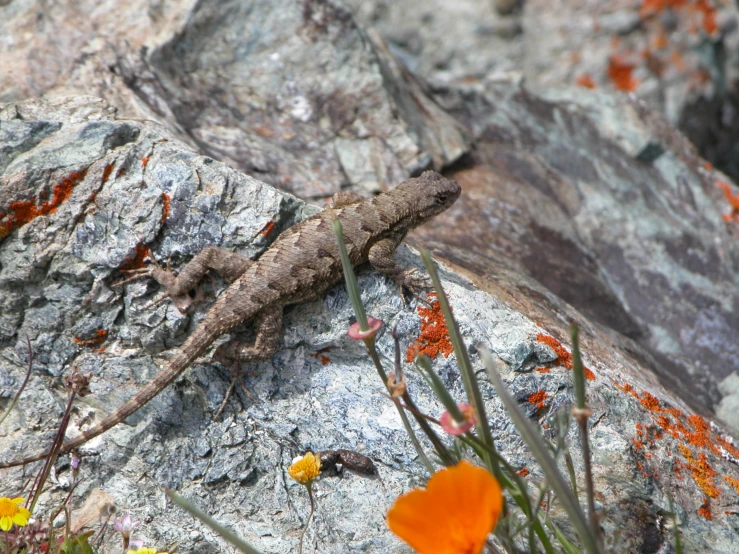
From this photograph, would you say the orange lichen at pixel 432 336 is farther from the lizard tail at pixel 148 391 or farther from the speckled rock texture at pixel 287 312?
the lizard tail at pixel 148 391

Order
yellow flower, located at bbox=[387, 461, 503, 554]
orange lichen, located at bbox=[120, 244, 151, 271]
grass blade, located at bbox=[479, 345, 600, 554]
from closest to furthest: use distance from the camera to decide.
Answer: grass blade, located at bbox=[479, 345, 600, 554], yellow flower, located at bbox=[387, 461, 503, 554], orange lichen, located at bbox=[120, 244, 151, 271]

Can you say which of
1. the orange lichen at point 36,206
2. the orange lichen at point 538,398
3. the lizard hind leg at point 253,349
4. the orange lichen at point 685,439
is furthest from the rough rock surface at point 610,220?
the orange lichen at point 36,206

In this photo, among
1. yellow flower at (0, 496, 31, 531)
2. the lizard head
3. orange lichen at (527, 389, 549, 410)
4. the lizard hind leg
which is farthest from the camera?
the lizard head

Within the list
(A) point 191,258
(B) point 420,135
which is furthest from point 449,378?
Result: (B) point 420,135

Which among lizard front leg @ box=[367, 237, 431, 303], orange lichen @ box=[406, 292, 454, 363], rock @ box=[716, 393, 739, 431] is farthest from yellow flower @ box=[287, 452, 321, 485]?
rock @ box=[716, 393, 739, 431]

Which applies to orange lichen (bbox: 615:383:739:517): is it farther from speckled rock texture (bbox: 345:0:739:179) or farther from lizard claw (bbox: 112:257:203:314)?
speckled rock texture (bbox: 345:0:739:179)

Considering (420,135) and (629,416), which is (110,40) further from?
(629,416)
